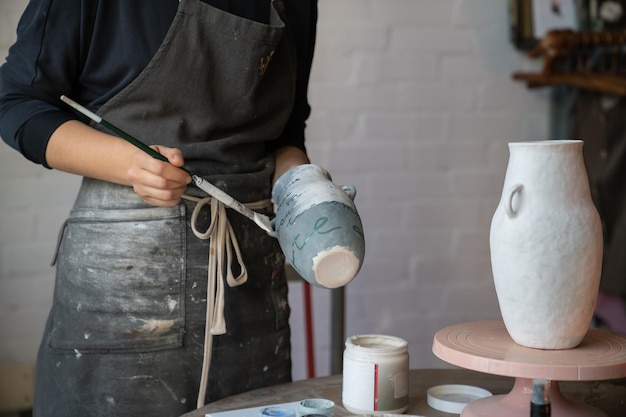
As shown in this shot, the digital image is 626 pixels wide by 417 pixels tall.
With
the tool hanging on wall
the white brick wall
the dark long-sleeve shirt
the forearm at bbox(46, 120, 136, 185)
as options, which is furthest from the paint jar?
the tool hanging on wall

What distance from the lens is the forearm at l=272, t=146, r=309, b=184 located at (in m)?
1.36

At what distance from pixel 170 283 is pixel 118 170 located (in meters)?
0.18

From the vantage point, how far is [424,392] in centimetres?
121

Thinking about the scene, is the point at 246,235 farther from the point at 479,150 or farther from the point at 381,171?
the point at 479,150

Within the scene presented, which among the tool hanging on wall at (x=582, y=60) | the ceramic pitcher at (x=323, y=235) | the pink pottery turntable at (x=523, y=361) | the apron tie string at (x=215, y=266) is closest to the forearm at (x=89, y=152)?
the apron tie string at (x=215, y=266)

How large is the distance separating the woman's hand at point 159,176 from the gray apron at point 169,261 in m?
0.09

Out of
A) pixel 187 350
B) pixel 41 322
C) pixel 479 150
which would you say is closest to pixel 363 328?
pixel 479 150

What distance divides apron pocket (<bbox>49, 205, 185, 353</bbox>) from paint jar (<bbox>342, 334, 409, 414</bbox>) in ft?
0.88

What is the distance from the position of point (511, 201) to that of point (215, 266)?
449 mm

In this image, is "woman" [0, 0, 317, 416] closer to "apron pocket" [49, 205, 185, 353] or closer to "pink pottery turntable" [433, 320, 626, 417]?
"apron pocket" [49, 205, 185, 353]

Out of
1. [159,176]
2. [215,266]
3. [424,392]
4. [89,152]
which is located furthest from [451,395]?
[89,152]

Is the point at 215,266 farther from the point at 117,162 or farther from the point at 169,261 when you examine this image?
the point at 117,162

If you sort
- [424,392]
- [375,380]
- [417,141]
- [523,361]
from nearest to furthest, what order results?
[523,361] → [375,380] → [424,392] → [417,141]

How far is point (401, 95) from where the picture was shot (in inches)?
96.9
